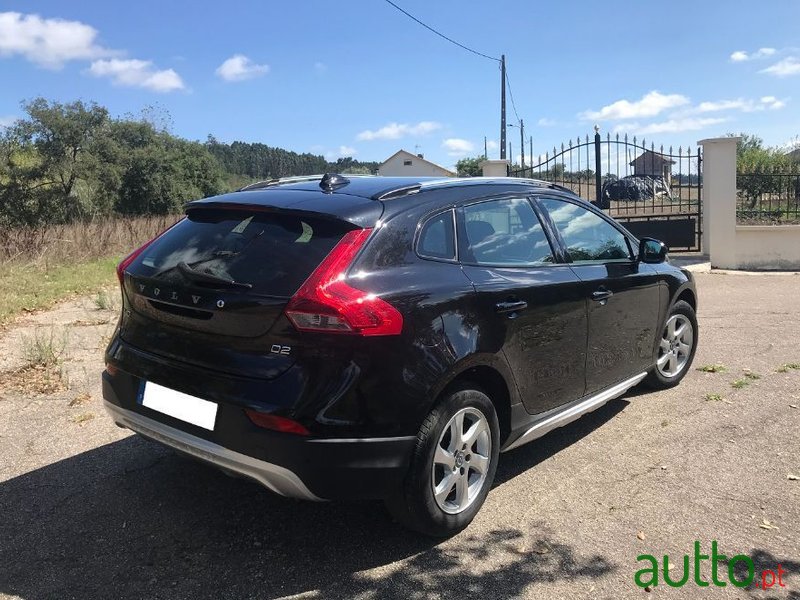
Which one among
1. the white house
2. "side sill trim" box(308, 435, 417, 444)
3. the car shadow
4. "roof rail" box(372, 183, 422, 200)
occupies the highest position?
the white house

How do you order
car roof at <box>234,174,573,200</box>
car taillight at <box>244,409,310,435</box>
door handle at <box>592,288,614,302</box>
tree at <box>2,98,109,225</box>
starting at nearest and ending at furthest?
car taillight at <box>244,409,310,435</box> < car roof at <box>234,174,573,200</box> < door handle at <box>592,288,614,302</box> < tree at <box>2,98,109,225</box>

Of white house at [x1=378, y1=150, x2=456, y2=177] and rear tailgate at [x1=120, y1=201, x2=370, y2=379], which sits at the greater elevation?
white house at [x1=378, y1=150, x2=456, y2=177]

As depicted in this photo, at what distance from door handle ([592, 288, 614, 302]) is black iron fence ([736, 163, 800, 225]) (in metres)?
10.8

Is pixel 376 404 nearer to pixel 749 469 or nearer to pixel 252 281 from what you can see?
pixel 252 281

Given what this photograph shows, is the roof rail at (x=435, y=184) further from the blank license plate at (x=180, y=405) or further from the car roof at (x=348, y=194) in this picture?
the blank license plate at (x=180, y=405)

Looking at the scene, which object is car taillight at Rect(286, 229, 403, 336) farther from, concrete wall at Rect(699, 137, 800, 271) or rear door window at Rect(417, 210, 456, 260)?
concrete wall at Rect(699, 137, 800, 271)

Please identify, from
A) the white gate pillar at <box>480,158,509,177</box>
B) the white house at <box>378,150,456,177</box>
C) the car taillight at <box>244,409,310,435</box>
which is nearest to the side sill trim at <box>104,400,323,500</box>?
the car taillight at <box>244,409,310,435</box>

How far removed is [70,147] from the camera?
3669 cm

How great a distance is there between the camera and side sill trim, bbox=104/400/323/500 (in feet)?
8.71

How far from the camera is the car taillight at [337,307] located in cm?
261

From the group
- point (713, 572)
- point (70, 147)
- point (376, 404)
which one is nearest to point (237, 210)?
point (376, 404)

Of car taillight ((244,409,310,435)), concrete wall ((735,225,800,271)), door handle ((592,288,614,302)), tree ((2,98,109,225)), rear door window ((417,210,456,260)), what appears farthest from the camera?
tree ((2,98,109,225))

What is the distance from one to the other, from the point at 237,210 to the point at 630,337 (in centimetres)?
283

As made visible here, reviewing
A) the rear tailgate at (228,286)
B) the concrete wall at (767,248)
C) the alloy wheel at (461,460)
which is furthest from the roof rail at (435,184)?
the concrete wall at (767,248)
